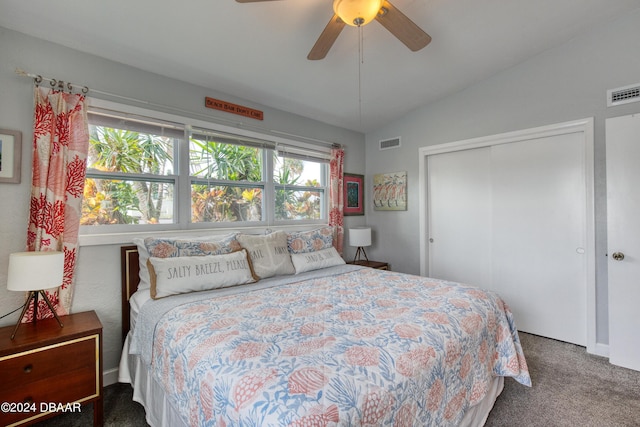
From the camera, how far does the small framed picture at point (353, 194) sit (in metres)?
4.14

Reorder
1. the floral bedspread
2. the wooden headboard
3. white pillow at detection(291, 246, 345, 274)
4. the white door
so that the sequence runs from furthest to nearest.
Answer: white pillow at detection(291, 246, 345, 274), the white door, the wooden headboard, the floral bedspread

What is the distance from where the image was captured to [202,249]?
2285mm

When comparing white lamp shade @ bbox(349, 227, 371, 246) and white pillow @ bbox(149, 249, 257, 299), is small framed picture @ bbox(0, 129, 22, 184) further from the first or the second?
white lamp shade @ bbox(349, 227, 371, 246)

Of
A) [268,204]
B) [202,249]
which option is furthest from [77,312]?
[268,204]

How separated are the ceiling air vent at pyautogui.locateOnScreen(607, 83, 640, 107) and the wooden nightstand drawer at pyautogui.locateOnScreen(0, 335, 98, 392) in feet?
14.2

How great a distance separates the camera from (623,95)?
8.11 ft

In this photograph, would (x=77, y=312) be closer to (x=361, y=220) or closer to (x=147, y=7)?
(x=147, y=7)

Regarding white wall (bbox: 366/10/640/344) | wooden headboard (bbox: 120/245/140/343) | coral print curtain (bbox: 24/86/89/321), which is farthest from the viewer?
white wall (bbox: 366/10/640/344)

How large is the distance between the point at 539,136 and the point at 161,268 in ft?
11.9

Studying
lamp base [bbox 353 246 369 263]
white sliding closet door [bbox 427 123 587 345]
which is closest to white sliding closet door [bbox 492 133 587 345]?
white sliding closet door [bbox 427 123 587 345]

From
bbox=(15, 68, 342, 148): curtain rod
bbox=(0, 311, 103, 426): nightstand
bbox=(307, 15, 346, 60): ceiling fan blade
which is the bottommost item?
bbox=(0, 311, 103, 426): nightstand

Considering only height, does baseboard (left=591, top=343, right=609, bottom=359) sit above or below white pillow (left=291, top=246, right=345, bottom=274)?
below

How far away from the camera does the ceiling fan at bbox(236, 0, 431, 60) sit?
1492mm

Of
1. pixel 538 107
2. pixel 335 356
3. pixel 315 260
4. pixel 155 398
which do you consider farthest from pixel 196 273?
pixel 538 107
